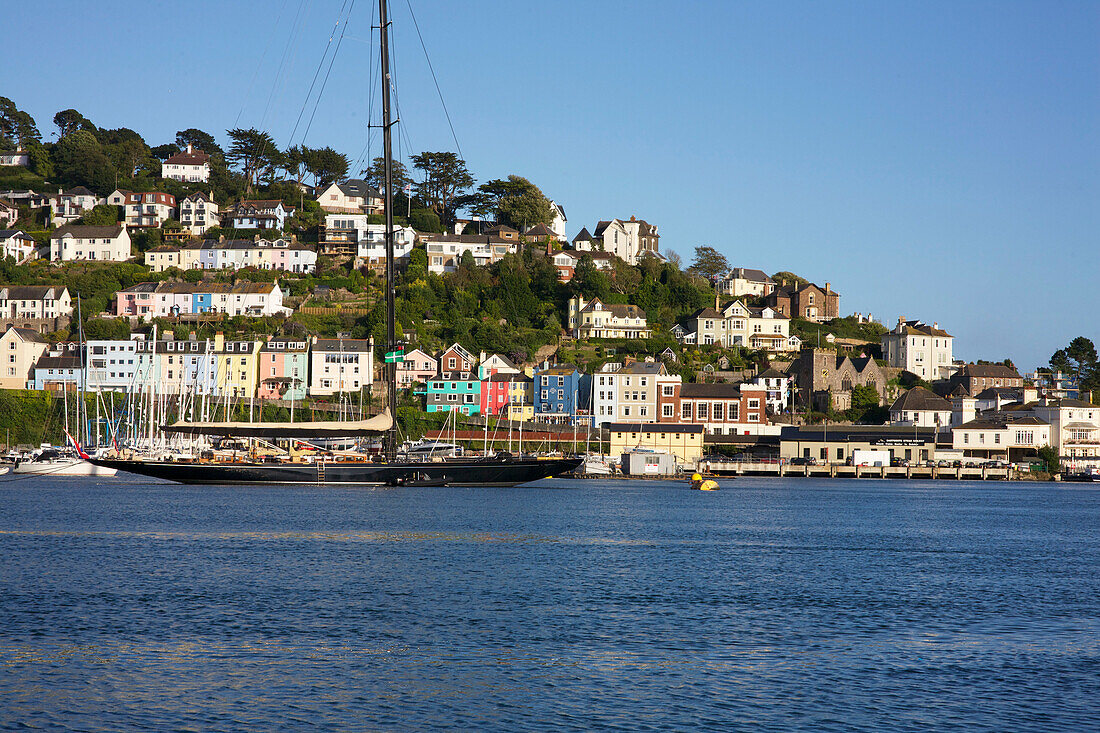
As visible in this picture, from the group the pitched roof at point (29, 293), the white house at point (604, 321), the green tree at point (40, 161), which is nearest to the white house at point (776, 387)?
the white house at point (604, 321)

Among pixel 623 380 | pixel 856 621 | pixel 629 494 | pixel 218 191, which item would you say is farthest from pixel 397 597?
pixel 218 191

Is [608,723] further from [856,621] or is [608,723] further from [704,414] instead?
[704,414]

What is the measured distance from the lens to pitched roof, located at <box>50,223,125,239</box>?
388ft

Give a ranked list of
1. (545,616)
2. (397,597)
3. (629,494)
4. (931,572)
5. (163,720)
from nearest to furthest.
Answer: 1. (163,720)
2. (545,616)
3. (397,597)
4. (931,572)
5. (629,494)

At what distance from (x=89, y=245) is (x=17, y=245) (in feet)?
26.3

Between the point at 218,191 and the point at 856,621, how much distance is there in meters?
125

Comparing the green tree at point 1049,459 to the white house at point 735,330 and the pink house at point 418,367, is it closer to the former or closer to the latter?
the white house at point 735,330

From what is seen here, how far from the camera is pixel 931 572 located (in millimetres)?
30172

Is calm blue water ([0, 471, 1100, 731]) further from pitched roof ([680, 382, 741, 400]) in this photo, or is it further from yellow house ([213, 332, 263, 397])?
yellow house ([213, 332, 263, 397])

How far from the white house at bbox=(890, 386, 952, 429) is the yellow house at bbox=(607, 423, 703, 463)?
21.2 m

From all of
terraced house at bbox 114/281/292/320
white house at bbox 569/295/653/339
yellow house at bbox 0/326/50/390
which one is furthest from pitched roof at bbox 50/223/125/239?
white house at bbox 569/295/653/339

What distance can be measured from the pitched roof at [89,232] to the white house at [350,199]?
74.3ft

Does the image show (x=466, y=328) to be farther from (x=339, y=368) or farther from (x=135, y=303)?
(x=135, y=303)

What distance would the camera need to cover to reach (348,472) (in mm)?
51125
